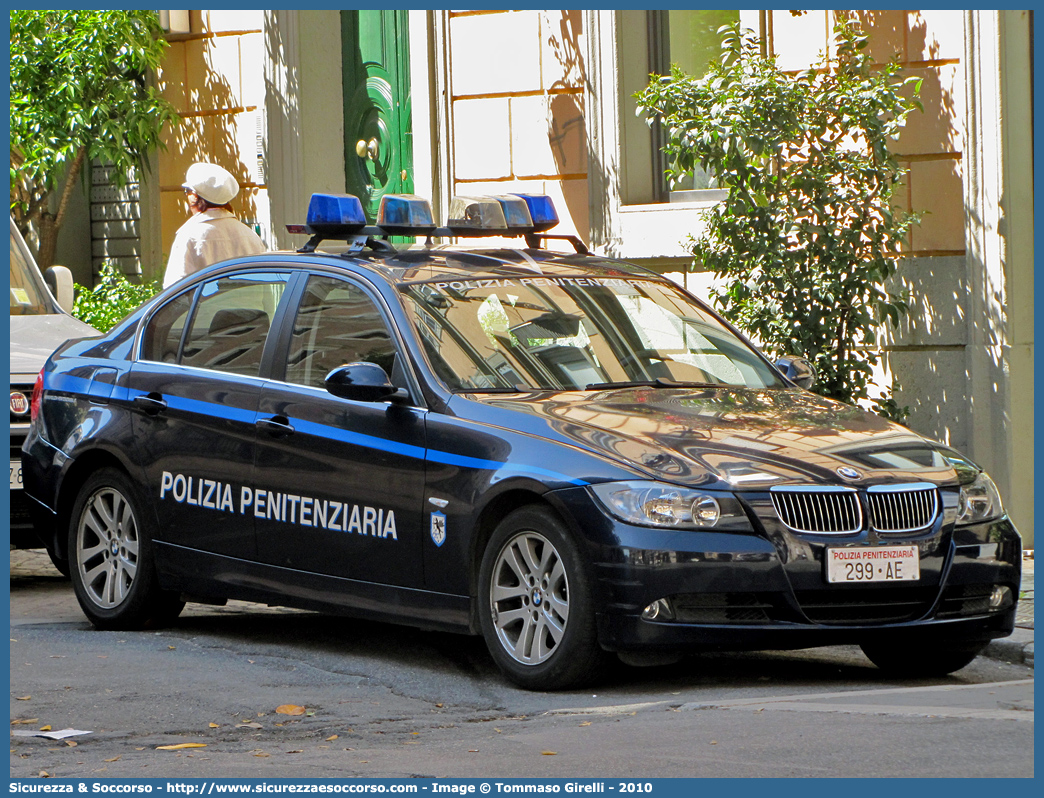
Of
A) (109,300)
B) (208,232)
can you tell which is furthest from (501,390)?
(109,300)

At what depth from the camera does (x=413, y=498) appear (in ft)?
23.3

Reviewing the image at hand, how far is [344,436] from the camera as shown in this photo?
7398 millimetres

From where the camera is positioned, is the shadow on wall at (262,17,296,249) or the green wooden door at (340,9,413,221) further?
the shadow on wall at (262,17,296,249)

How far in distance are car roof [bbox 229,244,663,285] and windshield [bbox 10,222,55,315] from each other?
3.41 meters

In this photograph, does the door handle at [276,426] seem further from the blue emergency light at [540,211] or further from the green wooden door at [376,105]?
the green wooden door at [376,105]

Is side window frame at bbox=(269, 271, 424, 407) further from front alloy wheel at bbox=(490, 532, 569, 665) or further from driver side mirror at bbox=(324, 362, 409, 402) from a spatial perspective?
front alloy wheel at bbox=(490, 532, 569, 665)

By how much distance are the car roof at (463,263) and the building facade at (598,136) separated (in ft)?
12.8

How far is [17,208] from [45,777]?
1270 cm

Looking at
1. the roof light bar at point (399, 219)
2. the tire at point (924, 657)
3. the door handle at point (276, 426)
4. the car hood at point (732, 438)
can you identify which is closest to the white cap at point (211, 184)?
the roof light bar at point (399, 219)

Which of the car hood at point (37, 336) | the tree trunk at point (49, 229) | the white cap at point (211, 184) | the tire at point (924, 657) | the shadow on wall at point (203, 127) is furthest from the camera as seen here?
the tree trunk at point (49, 229)

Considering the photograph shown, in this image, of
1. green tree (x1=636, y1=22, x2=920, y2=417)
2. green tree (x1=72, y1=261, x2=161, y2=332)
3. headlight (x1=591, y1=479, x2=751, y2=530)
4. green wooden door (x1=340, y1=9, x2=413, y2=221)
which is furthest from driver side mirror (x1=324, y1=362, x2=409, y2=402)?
green tree (x1=72, y1=261, x2=161, y2=332)

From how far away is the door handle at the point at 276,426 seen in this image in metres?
7.63

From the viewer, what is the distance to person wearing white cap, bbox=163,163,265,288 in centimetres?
Answer: 1177

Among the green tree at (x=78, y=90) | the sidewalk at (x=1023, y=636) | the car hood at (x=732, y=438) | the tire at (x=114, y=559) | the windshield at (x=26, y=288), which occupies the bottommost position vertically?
the sidewalk at (x=1023, y=636)
